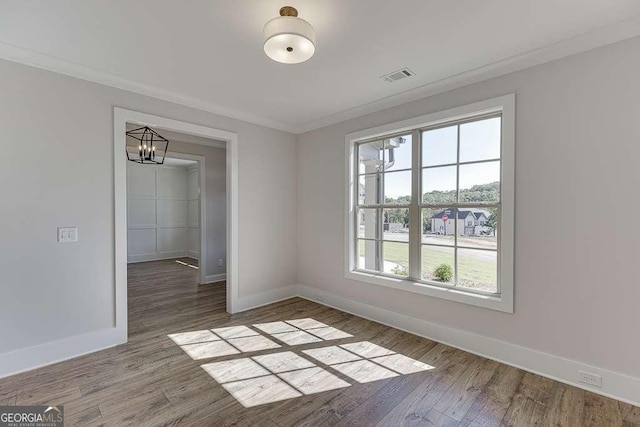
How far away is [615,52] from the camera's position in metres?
2.12

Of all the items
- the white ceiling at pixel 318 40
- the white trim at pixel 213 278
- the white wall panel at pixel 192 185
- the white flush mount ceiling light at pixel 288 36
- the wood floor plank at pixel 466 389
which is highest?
the white ceiling at pixel 318 40

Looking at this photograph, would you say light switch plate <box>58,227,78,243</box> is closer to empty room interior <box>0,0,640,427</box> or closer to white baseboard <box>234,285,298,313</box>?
empty room interior <box>0,0,640,427</box>

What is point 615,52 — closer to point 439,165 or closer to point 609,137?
point 609,137

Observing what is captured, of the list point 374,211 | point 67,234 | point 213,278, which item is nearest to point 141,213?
point 213,278

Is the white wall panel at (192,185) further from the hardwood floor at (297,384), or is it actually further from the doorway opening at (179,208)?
the hardwood floor at (297,384)

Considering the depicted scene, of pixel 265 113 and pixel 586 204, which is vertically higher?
pixel 265 113

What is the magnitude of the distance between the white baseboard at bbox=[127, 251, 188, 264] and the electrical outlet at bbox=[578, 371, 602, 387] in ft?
28.8

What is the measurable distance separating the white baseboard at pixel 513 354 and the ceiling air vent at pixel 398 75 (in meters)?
2.59

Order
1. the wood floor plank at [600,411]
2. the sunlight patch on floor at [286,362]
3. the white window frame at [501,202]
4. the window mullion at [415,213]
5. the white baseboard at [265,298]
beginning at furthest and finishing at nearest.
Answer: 1. the white baseboard at [265,298]
2. the window mullion at [415,213]
3. the white window frame at [501,202]
4. the sunlight patch on floor at [286,362]
5. the wood floor plank at [600,411]

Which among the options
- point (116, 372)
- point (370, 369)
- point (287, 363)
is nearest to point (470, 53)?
point (370, 369)

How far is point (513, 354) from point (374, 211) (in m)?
2.07

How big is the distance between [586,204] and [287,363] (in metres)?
2.81

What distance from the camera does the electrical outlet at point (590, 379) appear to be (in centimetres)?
217

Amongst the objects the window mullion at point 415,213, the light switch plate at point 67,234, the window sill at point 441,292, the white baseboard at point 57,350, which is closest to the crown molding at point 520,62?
the window mullion at point 415,213
